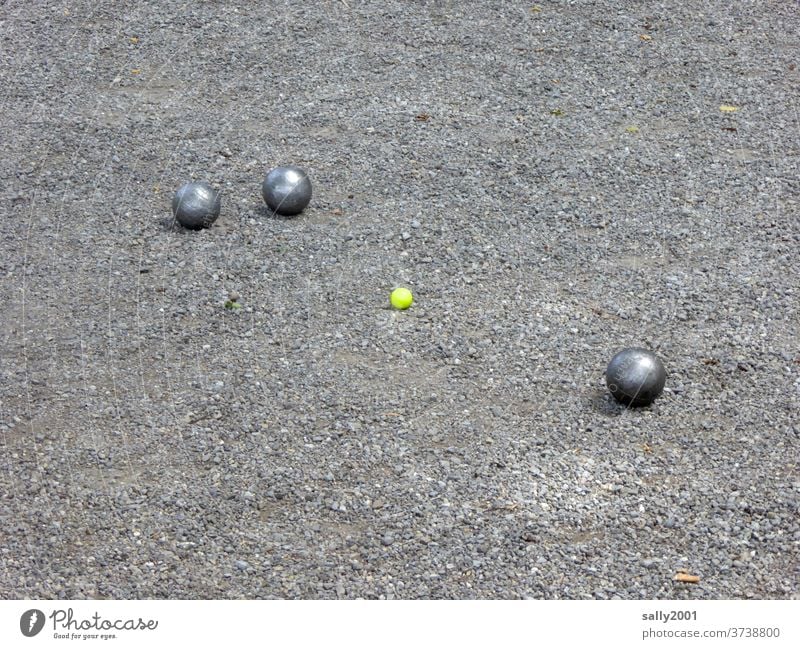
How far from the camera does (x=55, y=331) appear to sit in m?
6.52

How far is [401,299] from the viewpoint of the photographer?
666cm

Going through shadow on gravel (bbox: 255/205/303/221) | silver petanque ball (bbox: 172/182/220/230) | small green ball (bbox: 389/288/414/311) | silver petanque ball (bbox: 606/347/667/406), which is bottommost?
shadow on gravel (bbox: 255/205/303/221)

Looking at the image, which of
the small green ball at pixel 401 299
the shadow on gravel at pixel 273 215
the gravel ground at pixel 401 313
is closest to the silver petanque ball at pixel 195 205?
the gravel ground at pixel 401 313

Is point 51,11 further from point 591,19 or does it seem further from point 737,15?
point 737,15

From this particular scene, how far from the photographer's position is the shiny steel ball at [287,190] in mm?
7488

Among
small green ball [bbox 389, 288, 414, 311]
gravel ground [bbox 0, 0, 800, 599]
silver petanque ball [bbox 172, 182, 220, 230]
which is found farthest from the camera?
silver petanque ball [bbox 172, 182, 220, 230]

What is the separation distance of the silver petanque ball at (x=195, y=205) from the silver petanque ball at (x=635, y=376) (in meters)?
3.25

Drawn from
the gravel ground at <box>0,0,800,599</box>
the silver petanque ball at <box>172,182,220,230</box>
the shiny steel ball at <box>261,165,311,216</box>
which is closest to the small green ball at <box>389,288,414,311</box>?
the gravel ground at <box>0,0,800,599</box>

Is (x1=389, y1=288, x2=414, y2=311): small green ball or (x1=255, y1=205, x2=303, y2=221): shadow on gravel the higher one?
(x1=389, y1=288, x2=414, y2=311): small green ball
